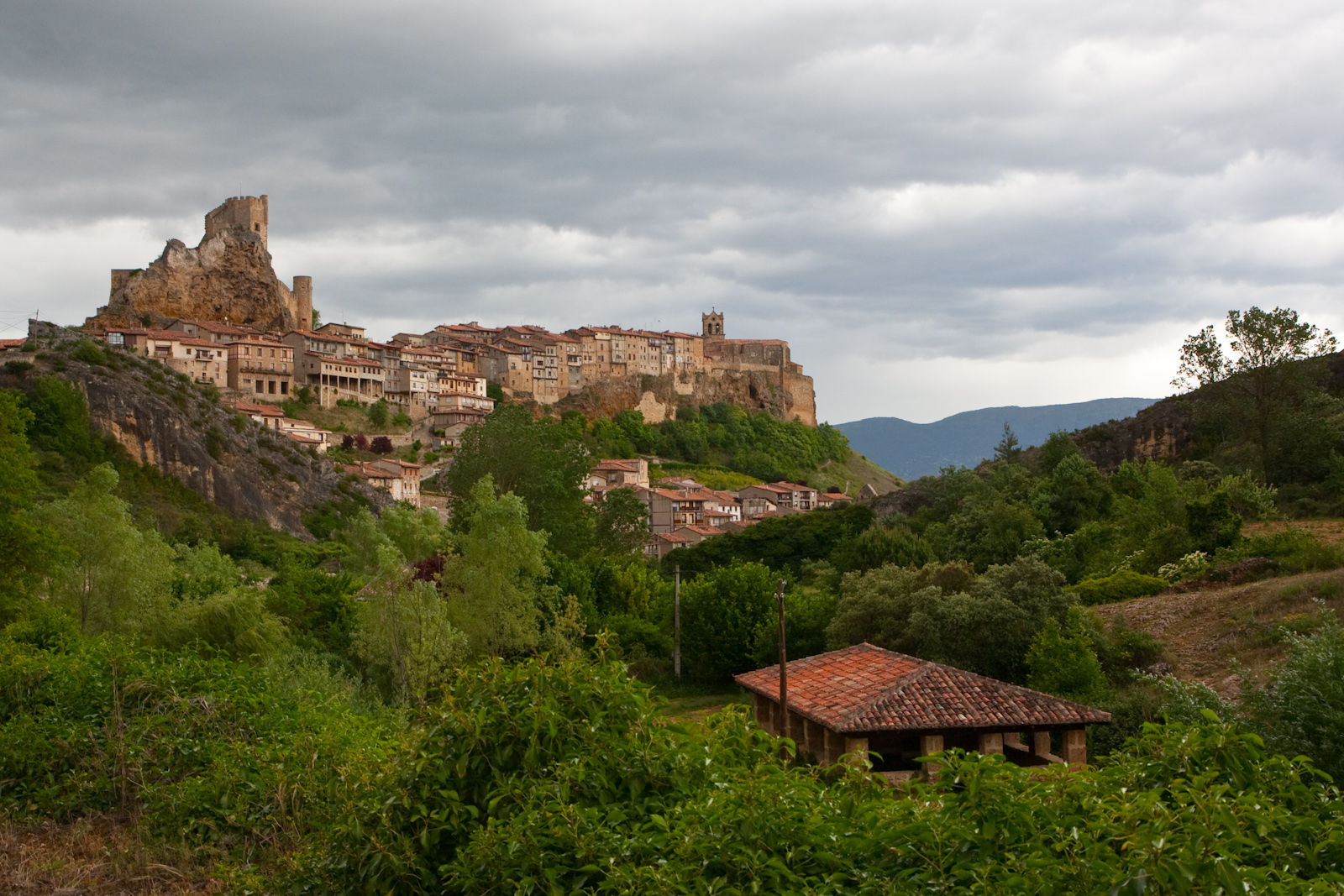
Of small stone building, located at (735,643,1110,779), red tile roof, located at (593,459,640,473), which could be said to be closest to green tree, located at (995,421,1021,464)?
red tile roof, located at (593,459,640,473)

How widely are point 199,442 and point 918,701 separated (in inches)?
2101

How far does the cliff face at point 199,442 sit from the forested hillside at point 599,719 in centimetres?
1981

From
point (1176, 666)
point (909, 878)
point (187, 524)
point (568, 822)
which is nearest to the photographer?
point (909, 878)

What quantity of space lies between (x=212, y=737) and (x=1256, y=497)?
118 ft

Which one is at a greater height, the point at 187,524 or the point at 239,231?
the point at 239,231

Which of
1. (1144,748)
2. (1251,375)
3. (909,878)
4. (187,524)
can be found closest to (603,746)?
(909,878)

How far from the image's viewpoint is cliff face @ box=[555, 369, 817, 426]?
114188mm

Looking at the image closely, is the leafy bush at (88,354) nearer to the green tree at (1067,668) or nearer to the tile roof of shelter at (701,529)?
the tile roof of shelter at (701,529)

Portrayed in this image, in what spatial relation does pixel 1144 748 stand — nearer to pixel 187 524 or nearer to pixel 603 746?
pixel 603 746

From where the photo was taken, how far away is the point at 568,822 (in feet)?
18.7

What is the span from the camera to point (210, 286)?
349 ft

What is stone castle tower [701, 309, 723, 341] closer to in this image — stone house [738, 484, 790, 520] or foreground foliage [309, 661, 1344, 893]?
stone house [738, 484, 790, 520]

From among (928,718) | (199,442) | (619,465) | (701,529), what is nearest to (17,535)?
(928,718)

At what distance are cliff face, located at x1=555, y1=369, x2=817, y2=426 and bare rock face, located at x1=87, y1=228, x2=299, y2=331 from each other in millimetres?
29408
